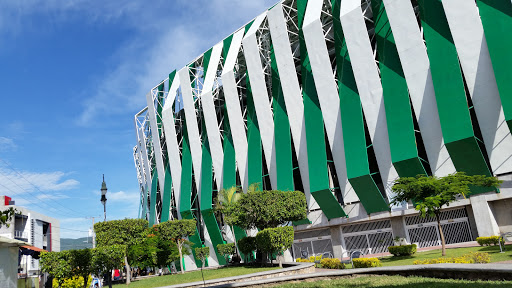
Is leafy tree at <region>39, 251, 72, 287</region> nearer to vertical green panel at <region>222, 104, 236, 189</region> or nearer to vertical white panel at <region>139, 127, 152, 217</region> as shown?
vertical green panel at <region>222, 104, 236, 189</region>

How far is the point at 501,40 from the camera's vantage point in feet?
71.4

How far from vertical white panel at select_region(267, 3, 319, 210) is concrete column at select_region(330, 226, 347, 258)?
91.0 inches

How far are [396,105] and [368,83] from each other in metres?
2.87

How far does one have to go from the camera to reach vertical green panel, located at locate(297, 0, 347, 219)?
28.8m

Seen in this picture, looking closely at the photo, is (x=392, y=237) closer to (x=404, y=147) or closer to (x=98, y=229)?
(x=404, y=147)

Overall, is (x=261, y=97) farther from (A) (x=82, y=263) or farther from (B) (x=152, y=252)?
(A) (x=82, y=263)

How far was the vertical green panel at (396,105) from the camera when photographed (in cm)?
2434

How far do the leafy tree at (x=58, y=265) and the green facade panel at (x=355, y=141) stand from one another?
1812 centimetres

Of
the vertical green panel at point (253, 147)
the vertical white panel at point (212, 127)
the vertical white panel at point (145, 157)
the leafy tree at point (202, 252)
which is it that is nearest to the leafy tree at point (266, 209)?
the vertical green panel at point (253, 147)

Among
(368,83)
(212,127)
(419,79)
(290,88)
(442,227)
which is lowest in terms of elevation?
(442,227)

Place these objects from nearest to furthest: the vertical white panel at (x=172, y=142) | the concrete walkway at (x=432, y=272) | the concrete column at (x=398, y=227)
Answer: the concrete walkway at (x=432, y=272) < the concrete column at (x=398, y=227) < the vertical white panel at (x=172, y=142)

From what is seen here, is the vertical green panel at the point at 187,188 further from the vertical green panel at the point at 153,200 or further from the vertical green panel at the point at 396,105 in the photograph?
the vertical green panel at the point at 396,105

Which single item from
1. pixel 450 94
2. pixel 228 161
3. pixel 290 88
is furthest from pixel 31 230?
pixel 450 94

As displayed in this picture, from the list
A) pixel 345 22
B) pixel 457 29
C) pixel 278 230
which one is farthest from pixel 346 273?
pixel 345 22
